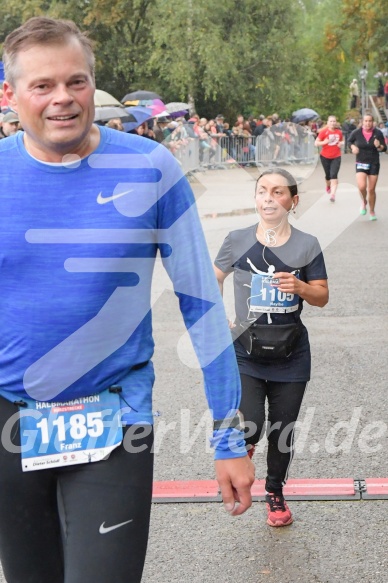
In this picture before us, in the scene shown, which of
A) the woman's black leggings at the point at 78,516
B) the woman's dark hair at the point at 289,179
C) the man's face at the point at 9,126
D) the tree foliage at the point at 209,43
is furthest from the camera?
the tree foliage at the point at 209,43

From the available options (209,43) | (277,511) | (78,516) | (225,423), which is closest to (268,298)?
(277,511)

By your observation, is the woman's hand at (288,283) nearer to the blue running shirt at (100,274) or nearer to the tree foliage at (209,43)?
the blue running shirt at (100,274)

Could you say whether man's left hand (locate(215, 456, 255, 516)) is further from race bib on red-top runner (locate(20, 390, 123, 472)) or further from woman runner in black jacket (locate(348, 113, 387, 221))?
woman runner in black jacket (locate(348, 113, 387, 221))

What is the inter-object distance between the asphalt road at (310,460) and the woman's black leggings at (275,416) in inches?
10.5

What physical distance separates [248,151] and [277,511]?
99.0 feet

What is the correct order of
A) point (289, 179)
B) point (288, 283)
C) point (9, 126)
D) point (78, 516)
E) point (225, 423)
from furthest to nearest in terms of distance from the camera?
point (9, 126) → point (289, 179) → point (288, 283) → point (225, 423) → point (78, 516)

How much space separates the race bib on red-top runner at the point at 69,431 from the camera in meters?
2.67

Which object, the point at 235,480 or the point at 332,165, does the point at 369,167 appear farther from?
the point at 235,480

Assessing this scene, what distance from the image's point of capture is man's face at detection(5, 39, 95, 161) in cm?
263

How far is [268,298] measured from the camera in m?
4.64

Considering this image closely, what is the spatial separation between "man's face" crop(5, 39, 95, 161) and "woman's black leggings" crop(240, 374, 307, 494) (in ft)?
7.13

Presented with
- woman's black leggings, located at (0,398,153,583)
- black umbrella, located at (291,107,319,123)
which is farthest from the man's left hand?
black umbrella, located at (291,107,319,123)

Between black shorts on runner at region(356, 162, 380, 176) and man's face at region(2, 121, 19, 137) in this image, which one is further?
black shorts on runner at region(356, 162, 380, 176)

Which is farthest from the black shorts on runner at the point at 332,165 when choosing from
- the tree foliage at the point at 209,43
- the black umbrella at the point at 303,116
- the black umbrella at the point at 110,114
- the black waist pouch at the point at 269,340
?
the black umbrella at the point at 303,116
